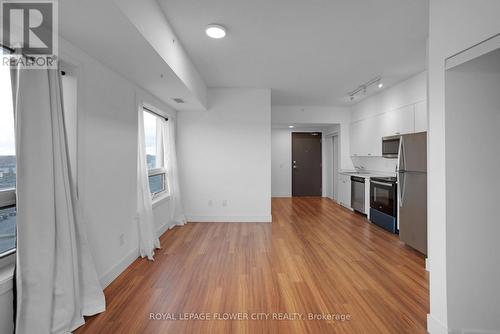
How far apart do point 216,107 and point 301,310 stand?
12.8ft

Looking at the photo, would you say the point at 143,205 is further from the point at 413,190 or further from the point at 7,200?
the point at 413,190

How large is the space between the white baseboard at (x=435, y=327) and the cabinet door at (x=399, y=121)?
3213mm

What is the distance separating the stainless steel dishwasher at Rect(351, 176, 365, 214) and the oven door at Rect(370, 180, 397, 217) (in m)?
0.47

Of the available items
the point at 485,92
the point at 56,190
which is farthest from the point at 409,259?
the point at 56,190

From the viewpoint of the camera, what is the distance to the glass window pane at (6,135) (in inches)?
64.5

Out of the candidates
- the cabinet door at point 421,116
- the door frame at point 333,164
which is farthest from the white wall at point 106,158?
the door frame at point 333,164

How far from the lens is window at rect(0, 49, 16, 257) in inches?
64.3

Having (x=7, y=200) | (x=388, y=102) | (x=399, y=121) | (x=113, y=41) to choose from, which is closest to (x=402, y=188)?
(x=399, y=121)

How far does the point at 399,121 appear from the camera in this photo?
4.44m

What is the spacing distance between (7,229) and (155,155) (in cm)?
276

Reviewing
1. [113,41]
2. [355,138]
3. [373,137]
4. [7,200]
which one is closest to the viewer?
[7,200]

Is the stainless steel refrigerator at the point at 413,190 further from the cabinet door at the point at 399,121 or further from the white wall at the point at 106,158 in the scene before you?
the white wall at the point at 106,158

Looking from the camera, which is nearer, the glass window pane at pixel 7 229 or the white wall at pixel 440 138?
the white wall at pixel 440 138

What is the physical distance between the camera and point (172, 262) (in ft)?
9.92
